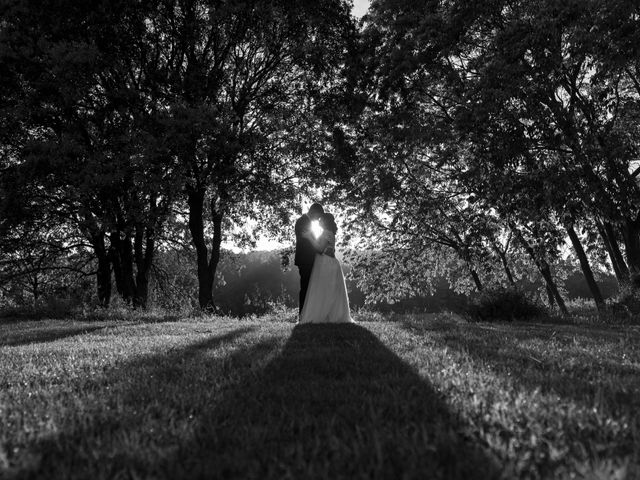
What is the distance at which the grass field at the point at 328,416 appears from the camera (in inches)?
86.4

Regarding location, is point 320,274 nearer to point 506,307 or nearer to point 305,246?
point 305,246

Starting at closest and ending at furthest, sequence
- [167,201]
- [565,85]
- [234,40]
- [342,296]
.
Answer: [342,296] → [565,85] → [167,201] → [234,40]

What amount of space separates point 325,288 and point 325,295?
15cm

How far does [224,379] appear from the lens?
407 cm

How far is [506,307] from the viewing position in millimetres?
13031

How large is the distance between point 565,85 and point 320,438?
1575cm

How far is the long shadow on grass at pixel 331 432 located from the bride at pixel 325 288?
617cm

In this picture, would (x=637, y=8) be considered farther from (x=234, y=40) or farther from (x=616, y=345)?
(x=234, y=40)

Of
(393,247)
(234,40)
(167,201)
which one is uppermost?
(234,40)

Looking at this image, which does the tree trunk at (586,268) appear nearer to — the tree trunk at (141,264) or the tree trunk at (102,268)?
the tree trunk at (141,264)

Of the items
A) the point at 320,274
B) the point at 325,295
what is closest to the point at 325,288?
the point at 325,295

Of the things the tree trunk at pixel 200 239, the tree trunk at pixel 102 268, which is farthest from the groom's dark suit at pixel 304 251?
the tree trunk at pixel 102 268

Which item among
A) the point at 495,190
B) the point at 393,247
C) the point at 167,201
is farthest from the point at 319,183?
the point at 495,190

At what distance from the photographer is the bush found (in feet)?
42.7
